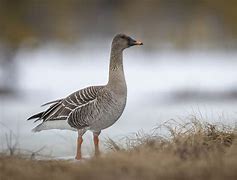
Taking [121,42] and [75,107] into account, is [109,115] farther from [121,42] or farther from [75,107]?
[121,42]

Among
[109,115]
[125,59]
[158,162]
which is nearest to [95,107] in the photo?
[109,115]

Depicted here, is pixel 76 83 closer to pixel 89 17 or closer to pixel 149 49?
pixel 149 49

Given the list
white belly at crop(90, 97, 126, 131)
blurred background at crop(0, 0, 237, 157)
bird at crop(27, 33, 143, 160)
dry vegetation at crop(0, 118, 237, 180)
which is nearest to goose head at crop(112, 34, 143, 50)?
bird at crop(27, 33, 143, 160)

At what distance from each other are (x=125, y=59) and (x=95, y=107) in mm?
27364

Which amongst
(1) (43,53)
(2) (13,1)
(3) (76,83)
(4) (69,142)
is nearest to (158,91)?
(3) (76,83)

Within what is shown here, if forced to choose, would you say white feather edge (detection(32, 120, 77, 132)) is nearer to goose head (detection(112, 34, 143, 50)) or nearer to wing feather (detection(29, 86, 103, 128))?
wing feather (detection(29, 86, 103, 128))

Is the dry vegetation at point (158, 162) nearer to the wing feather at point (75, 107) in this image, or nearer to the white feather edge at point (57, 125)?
the wing feather at point (75, 107)

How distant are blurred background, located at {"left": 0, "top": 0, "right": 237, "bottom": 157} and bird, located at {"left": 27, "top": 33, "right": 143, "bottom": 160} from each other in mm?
1491

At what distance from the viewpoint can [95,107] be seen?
9852mm

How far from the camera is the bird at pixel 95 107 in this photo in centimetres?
978

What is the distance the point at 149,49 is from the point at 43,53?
6.39 m

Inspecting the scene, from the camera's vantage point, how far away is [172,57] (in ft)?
130

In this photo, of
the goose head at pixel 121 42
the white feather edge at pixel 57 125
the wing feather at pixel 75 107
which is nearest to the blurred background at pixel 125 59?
the white feather edge at pixel 57 125

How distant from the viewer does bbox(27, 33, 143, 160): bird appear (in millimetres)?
9781
